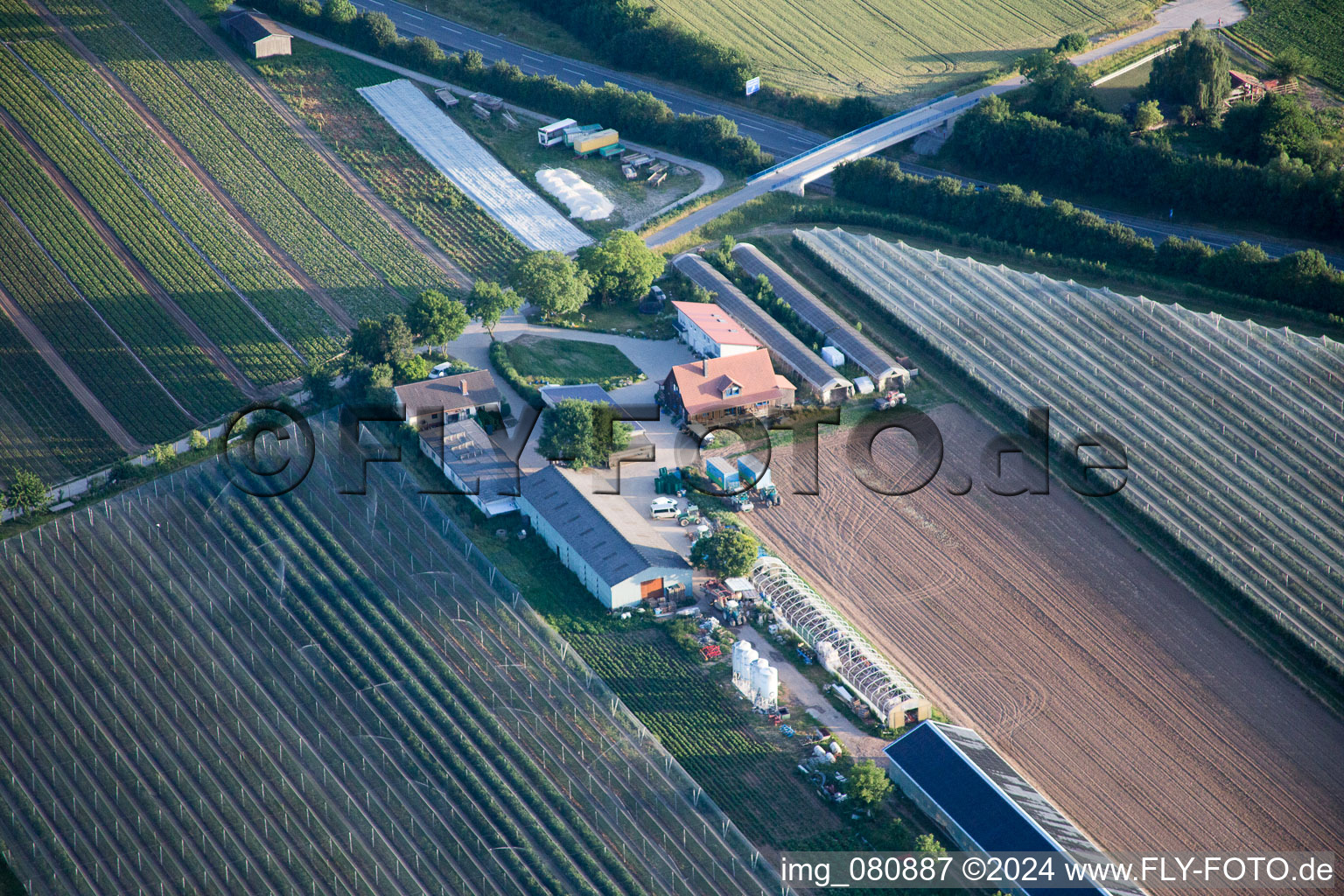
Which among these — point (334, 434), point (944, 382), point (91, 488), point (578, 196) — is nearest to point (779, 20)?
point (578, 196)

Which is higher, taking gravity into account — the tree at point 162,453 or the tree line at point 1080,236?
the tree line at point 1080,236

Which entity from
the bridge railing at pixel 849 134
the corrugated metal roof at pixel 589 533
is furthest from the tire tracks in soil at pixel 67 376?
the bridge railing at pixel 849 134

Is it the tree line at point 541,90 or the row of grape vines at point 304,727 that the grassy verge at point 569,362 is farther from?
the tree line at point 541,90

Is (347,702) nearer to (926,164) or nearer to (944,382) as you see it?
(944,382)

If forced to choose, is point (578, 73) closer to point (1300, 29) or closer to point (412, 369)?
point (412, 369)

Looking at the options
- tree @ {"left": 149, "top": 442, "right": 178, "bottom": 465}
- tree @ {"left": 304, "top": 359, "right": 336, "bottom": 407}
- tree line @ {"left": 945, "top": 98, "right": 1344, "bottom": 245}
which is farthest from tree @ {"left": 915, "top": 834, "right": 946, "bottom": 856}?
tree line @ {"left": 945, "top": 98, "right": 1344, "bottom": 245}

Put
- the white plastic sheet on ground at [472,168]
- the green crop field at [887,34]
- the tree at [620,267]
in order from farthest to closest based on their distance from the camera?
the green crop field at [887,34], the white plastic sheet on ground at [472,168], the tree at [620,267]
